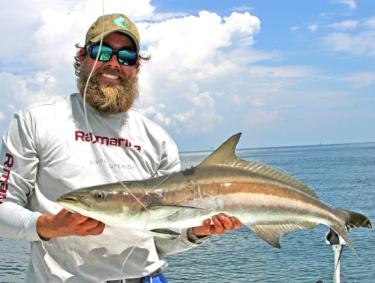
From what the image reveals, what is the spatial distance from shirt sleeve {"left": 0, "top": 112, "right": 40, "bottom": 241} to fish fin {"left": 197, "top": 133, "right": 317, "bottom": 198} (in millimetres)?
1176

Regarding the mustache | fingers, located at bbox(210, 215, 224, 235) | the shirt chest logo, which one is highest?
the mustache

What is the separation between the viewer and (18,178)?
3.52 meters

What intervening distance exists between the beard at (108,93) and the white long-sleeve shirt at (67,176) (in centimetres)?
7

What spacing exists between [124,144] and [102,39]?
2.69ft

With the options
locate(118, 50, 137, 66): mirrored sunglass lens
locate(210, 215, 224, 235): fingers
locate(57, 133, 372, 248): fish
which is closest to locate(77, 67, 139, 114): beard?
locate(118, 50, 137, 66): mirrored sunglass lens

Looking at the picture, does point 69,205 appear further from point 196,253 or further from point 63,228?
point 196,253

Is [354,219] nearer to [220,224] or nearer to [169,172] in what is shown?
[220,224]

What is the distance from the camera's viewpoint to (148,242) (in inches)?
157

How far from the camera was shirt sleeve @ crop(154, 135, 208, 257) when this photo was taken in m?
4.19

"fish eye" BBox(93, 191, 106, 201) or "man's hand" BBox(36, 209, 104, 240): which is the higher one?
"fish eye" BBox(93, 191, 106, 201)

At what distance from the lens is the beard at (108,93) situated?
396 centimetres

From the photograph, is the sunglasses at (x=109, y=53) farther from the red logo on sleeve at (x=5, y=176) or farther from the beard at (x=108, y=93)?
the red logo on sleeve at (x=5, y=176)

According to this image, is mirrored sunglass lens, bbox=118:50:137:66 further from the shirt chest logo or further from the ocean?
the ocean

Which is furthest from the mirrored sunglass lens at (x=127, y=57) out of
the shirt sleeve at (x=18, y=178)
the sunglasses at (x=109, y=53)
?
the shirt sleeve at (x=18, y=178)
